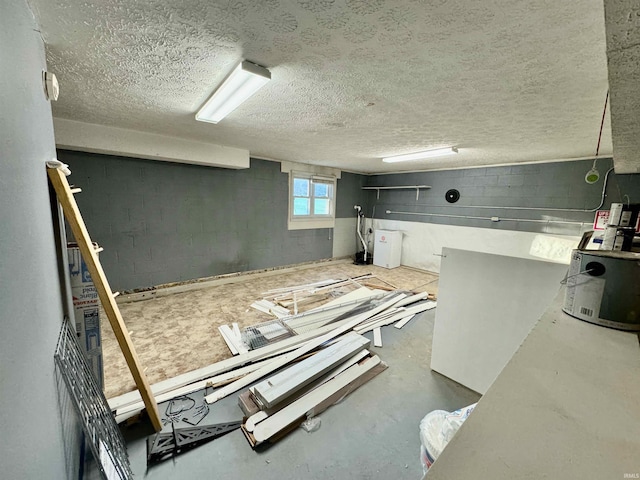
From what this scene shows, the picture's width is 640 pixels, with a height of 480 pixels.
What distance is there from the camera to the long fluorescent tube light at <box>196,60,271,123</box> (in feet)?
5.29

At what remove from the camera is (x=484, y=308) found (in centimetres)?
214

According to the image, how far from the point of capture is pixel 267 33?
130 centimetres

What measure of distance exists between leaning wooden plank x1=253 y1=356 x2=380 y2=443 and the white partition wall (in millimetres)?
815

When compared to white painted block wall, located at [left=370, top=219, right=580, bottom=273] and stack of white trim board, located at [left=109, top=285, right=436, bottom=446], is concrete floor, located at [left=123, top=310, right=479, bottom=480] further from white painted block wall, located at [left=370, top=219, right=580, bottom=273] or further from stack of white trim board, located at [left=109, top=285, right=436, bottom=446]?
white painted block wall, located at [left=370, top=219, right=580, bottom=273]

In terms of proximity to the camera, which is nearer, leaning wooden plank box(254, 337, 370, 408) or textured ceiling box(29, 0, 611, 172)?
textured ceiling box(29, 0, 611, 172)

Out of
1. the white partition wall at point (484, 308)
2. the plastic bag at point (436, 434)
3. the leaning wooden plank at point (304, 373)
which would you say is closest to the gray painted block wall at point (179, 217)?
the leaning wooden plank at point (304, 373)

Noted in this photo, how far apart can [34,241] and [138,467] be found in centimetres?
147

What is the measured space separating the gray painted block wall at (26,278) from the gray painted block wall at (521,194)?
6064 mm

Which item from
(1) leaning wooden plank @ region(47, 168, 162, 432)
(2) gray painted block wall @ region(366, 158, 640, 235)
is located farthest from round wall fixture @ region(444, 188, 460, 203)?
(1) leaning wooden plank @ region(47, 168, 162, 432)

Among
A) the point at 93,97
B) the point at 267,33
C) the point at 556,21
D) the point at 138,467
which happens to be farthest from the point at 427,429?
the point at 93,97

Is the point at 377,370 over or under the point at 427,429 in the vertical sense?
under

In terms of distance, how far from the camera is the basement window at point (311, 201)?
5676mm

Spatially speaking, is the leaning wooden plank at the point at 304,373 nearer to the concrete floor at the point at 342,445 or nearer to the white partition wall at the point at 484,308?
the concrete floor at the point at 342,445

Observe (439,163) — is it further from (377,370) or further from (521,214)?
(377,370)
